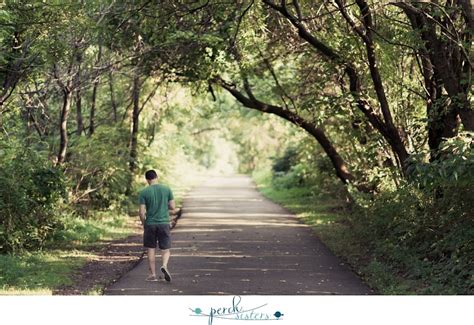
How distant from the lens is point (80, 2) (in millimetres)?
13039

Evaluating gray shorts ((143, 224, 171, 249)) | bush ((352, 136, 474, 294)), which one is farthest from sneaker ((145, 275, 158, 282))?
bush ((352, 136, 474, 294))

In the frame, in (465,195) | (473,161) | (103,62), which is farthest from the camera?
(103,62)

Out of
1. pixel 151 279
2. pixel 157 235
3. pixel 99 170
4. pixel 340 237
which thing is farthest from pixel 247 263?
pixel 99 170

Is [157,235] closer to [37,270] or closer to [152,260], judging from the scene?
[152,260]

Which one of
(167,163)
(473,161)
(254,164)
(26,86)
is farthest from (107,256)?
(254,164)

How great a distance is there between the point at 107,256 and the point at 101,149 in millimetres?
5570

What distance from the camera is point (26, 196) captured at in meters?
13.2

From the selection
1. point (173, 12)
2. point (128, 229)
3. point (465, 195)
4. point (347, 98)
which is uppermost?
point (173, 12)

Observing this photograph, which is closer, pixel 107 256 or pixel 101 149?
pixel 107 256

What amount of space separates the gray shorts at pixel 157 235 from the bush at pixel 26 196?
3.43 metres

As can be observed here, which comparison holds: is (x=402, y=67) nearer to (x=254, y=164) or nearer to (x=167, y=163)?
(x=167, y=163)

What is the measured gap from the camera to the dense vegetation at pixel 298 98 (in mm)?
11195
